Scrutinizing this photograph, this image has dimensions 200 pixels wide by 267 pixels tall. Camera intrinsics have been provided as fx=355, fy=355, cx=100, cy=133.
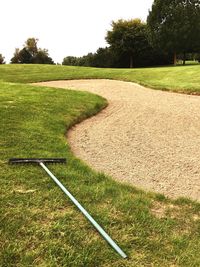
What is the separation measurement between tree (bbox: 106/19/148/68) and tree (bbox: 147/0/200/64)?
4167 mm

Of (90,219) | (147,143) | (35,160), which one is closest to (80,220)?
(90,219)

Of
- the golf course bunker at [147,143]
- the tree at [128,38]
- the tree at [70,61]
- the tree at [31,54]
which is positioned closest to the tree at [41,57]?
the tree at [31,54]

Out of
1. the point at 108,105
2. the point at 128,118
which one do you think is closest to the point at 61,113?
the point at 128,118

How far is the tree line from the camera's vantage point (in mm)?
32250

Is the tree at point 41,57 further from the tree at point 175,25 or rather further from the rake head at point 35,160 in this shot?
the rake head at point 35,160

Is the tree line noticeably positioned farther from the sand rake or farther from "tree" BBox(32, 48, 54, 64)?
the sand rake

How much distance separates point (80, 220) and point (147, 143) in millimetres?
3498

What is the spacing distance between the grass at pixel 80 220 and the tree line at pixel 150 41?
29041mm

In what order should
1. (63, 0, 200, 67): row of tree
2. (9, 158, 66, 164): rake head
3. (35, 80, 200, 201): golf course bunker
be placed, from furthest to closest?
(63, 0, 200, 67): row of tree, (35, 80, 200, 201): golf course bunker, (9, 158, 66, 164): rake head

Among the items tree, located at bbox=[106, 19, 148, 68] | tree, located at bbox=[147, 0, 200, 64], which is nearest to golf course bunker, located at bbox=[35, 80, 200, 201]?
tree, located at bbox=[147, 0, 200, 64]

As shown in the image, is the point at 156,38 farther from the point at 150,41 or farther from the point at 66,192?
the point at 66,192

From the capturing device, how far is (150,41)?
3372 cm

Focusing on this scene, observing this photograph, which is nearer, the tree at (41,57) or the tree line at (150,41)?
the tree line at (150,41)

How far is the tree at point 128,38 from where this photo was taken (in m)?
37.6
